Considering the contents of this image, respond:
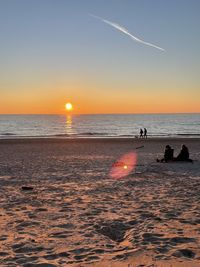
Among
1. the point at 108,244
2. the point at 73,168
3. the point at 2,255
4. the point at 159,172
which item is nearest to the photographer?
the point at 2,255

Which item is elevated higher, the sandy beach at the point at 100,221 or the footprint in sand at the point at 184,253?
the footprint in sand at the point at 184,253

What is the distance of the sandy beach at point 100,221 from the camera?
5.68m

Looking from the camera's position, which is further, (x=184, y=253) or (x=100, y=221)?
(x=100, y=221)

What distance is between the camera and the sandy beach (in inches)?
224

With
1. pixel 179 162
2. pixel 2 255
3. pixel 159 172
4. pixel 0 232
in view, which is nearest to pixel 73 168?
pixel 159 172

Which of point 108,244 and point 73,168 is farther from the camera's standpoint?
point 73,168

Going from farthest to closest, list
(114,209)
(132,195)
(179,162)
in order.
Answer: (179,162), (132,195), (114,209)

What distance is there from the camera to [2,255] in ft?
18.9

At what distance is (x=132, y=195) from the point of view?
10516mm

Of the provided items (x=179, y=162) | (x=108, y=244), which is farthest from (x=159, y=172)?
(x=108, y=244)

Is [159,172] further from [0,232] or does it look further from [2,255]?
[2,255]

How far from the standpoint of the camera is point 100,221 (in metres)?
7.73

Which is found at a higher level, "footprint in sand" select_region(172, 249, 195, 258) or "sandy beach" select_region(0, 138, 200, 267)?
"footprint in sand" select_region(172, 249, 195, 258)

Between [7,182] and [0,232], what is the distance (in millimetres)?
6180
